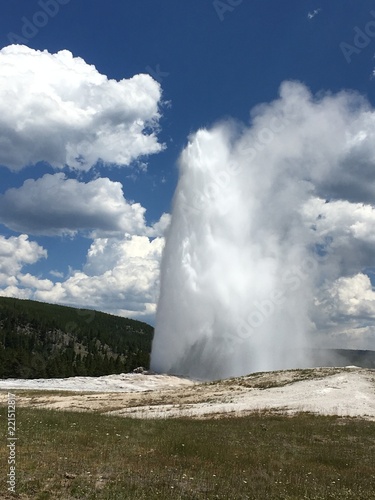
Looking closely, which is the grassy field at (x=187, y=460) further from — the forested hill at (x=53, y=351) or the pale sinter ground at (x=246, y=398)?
the forested hill at (x=53, y=351)

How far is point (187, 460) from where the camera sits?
51.8 ft

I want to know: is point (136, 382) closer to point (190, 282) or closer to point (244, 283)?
point (190, 282)

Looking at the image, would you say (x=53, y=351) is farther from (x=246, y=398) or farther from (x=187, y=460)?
(x=187, y=460)

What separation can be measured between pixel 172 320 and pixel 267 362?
15446 mm

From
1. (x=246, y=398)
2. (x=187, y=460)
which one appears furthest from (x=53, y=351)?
(x=187, y=460)

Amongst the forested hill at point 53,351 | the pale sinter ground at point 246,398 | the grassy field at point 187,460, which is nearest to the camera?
the grassy field at point 187,460

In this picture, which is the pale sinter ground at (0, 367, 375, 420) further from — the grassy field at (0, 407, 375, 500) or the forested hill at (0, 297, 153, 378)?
the forested hill at (0, 297, 153, 378)

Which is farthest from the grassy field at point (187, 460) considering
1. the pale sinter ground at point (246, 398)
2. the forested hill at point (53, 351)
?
the forested hill at point (53, 351)

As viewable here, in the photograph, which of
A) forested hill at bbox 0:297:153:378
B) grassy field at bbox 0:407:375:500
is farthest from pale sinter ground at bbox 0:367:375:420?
forested hill at bbox 0:297:153:378

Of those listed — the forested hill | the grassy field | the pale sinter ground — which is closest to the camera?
the grassy field

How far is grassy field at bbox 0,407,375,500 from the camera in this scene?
1210 centimetres

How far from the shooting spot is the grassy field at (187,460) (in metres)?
12.1

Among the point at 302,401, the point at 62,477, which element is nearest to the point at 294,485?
the point at 62,477

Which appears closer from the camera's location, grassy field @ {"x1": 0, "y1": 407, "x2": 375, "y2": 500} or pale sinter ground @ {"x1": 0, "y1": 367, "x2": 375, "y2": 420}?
grassy field @ {"x1": 0, "y1": 407, "x2": 375, "y2": 500}
